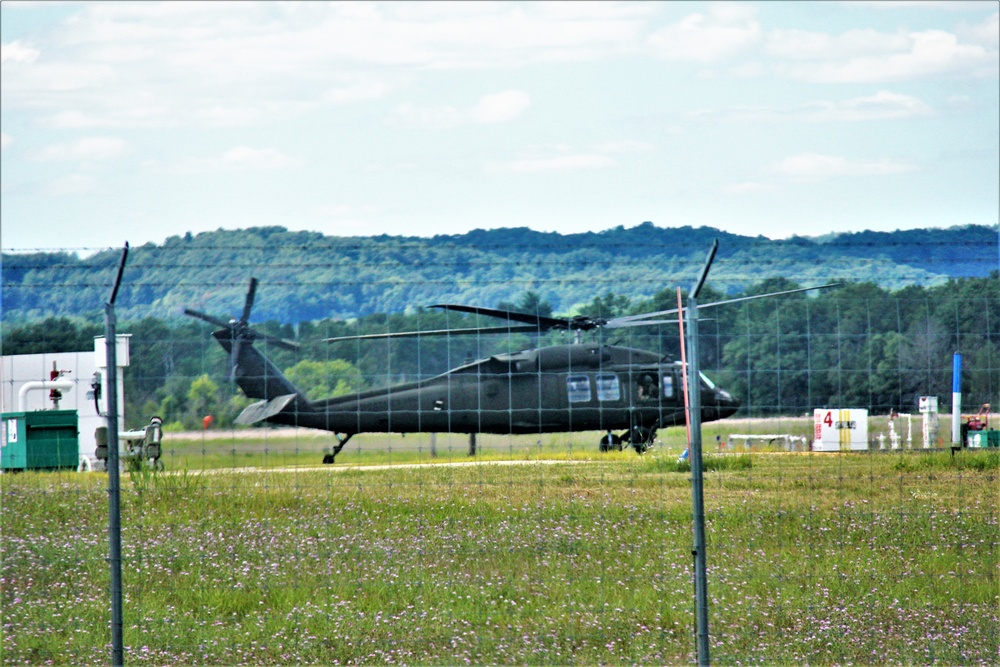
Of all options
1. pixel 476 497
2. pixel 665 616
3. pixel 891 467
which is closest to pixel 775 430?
pixel 891 467

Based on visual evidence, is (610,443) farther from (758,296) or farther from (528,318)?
(758,296)

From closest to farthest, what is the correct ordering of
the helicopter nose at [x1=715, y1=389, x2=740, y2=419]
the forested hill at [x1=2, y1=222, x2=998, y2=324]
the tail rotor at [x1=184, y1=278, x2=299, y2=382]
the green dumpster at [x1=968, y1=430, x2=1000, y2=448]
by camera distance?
the helicopter nose at [x1=715, y1=389, x2=740, y2=419] < the tail rotor at [x1=184, y1=278, x2=299, y2=382] < the forested hill at [x1=2, y1=222, x2=998, y2=324] < the green dumpster at [x1=968, y1=430, x2=1000, y2=448]

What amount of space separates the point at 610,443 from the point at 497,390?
1.54 meters

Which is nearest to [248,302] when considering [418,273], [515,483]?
[418,273]

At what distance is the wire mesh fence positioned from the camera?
7711 mm

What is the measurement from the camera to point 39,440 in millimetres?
14023

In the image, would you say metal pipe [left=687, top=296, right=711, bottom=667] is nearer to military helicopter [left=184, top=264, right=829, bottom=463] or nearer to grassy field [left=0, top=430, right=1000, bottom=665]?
military helicopter [left=184, top=264, right=829, bottom=463]

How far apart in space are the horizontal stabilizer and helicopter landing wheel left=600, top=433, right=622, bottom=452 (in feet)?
9.70

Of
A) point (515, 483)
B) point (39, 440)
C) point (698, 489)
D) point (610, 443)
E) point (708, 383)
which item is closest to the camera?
point (698, 489)

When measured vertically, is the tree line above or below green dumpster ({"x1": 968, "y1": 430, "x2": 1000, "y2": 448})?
above

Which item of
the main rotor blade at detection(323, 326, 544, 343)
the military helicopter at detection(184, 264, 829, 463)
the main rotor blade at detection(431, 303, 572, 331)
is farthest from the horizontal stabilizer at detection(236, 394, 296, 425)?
the main rotor blade at detection(431, 303, 572, 331)

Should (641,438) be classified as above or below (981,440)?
above

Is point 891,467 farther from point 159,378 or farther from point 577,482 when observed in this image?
point 159,378

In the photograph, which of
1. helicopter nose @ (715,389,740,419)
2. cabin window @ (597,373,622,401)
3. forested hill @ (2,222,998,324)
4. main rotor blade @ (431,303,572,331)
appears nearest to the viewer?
helicopter nose @ (715,389,740,419)
